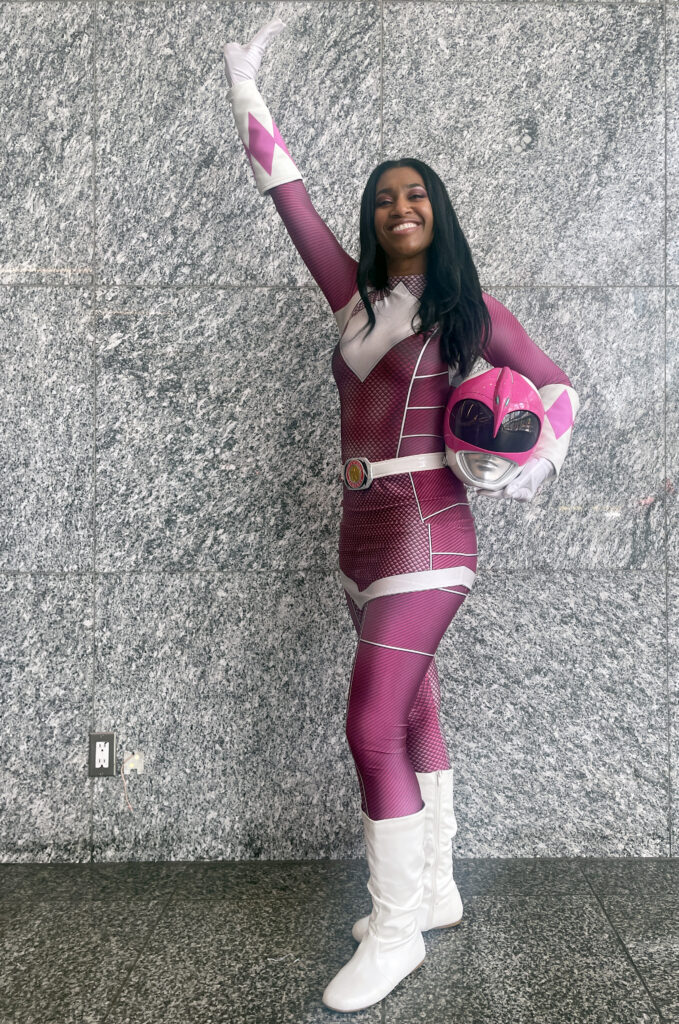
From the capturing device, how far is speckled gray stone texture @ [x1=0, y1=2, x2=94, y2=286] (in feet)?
7.80

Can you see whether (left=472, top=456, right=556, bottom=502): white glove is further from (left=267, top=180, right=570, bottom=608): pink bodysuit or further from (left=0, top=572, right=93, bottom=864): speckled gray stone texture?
(left=0, top=572, right=93, bottom=864): speckled gray stone texture

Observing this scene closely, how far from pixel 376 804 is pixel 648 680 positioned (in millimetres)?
1113

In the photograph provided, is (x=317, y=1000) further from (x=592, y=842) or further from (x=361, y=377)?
(x=361, y=377)

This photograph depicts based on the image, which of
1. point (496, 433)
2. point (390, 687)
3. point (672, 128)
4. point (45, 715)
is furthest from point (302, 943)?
point (672, 128)

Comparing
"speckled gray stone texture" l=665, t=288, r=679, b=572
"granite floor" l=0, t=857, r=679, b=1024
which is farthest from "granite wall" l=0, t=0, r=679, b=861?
"granite floor" l=0, t=857, r=679, b=1024

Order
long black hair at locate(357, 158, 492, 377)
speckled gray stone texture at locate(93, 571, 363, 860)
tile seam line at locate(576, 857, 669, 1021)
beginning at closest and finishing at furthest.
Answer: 1. tile seam line at locate(576, 857, 669, 1021)
2. long black hair at locate(357, 158, 492, 377)
3. speckled gray stone texture at locate(93, 571, 363, 860)

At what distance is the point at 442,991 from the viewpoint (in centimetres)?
163

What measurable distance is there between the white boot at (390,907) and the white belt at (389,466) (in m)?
0.74

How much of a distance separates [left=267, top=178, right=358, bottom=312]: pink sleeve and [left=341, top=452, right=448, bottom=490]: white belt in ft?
1.37

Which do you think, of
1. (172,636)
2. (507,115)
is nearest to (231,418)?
(172,636)

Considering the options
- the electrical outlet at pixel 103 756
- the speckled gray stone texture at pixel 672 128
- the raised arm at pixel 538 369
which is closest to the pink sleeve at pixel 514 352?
the raised arm at pixel 538 369

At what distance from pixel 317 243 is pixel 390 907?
153 centimetres

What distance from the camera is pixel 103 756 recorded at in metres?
2.31

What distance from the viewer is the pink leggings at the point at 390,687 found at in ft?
5.31
